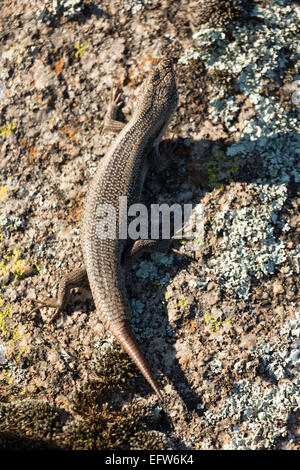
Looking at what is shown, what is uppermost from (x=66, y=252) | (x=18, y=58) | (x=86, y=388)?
(x=18, y=58)

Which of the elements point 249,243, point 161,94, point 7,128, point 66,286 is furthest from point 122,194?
point 7,128

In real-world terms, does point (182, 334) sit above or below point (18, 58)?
below

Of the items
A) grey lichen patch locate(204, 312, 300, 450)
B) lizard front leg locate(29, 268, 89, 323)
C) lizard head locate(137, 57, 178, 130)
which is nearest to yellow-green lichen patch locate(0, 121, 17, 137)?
lizard head locate(137, 57, 178, 130)

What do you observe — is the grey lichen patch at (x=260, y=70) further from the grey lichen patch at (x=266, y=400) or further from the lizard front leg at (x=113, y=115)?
the grey lichen patch at (x=266, y=400)

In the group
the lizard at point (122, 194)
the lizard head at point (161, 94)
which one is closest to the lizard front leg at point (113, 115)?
the lizard at point (122, 194)
